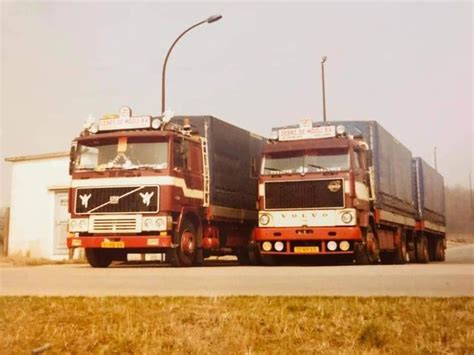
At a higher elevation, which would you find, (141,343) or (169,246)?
(169,246)

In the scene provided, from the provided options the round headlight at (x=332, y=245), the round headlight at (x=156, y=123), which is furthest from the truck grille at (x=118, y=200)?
the round headlight at (x=332, y=245)

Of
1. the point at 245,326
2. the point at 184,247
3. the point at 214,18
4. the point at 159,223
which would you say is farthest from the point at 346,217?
the point at 245,326

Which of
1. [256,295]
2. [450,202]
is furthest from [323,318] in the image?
[450,202]

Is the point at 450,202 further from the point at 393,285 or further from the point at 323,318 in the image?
the point at 323,318

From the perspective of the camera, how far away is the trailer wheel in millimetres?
13609

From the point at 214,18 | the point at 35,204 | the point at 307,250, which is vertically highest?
the point at 214,18

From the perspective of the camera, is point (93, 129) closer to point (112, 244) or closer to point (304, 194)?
point (112, 244)

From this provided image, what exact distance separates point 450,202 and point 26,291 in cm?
2170

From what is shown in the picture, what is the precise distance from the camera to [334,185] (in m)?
13.7

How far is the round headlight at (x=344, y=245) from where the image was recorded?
1334 centimetres

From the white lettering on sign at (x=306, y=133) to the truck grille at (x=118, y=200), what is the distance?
11.6ft

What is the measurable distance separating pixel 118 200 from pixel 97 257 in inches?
77.8

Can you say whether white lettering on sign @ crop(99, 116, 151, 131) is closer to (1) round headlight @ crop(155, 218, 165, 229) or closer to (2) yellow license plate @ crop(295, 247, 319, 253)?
(1) round headlight @ crop(155, 218, 165, 229)

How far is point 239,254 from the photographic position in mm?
17344
